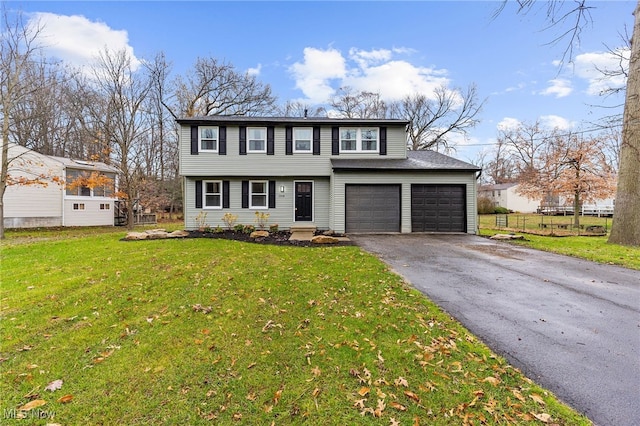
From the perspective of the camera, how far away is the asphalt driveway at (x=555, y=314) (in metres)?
2.63

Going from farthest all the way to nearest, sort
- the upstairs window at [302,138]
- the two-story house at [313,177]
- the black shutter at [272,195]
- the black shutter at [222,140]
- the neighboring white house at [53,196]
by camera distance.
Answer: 1. the neighboring white house at [53,196]
2. the black shutter at [272,195]
3. the upstairs window at [302,138]
4. the black shutter at [222,140]
5. the two-story house at [313,177]

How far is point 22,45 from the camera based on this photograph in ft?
44.6

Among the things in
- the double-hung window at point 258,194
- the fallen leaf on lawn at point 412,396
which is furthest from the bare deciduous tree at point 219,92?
the fallen leaf on lawn at point 412,396

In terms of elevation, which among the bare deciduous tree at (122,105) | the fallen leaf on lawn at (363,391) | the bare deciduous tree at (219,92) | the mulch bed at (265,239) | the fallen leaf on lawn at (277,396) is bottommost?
the fallen leaf on lawn at (277,396)

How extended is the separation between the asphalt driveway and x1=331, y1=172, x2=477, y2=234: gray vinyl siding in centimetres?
497

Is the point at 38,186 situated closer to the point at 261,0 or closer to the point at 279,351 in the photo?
the point at 261,0

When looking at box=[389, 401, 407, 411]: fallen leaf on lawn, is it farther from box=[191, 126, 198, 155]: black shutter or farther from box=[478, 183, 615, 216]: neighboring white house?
box=[478, 183, 615, 216]: neighboring white house

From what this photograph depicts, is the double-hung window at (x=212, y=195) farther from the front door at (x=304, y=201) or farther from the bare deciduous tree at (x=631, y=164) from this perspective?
the bare deciduous tree at (x=631, y=164)

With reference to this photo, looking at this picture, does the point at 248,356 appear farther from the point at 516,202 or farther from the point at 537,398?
the point at 516,202

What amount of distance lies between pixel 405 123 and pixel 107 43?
18.3 m

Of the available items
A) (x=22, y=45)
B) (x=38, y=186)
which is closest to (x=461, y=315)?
(x=22, y=45)

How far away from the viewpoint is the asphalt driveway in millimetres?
2627

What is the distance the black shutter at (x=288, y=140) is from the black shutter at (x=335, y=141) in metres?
2.06

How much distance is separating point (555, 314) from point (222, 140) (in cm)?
1417
